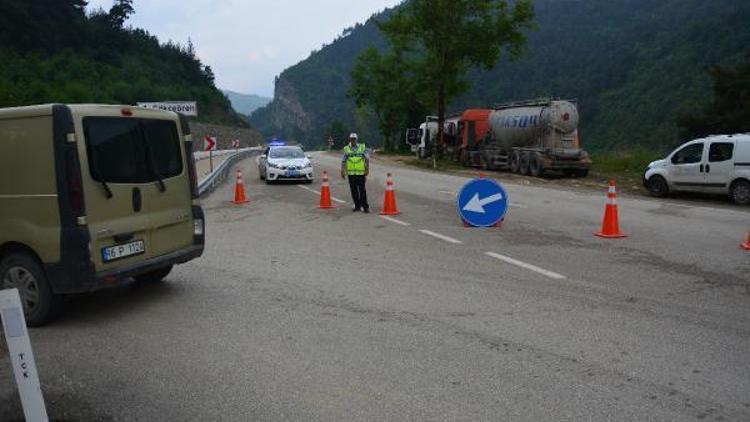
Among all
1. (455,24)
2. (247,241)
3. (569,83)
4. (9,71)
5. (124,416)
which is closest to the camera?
(124,416)

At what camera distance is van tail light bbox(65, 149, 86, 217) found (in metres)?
5.78

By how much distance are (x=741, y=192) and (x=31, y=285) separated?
16.6m

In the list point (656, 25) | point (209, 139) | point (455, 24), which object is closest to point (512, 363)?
point (209, 139)

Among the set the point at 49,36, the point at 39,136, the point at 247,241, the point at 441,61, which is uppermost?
the point at 49,36

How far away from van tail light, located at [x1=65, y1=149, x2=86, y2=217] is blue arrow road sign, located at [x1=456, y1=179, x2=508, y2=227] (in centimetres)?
740

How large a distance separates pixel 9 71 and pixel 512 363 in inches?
2453

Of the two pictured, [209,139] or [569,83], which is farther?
[569,83]

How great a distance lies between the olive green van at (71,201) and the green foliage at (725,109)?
4119 cm

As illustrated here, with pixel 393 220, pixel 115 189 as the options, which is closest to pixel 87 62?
pixel 393 220

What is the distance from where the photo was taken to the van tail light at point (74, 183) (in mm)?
5781

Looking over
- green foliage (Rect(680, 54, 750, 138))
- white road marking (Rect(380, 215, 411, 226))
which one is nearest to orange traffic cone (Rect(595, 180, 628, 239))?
white road marking (Rect(380, 215, 411, 226))

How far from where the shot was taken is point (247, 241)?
10.6 metres

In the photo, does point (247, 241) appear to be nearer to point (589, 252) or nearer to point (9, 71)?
point (589, 252)

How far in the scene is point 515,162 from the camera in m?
29.3
